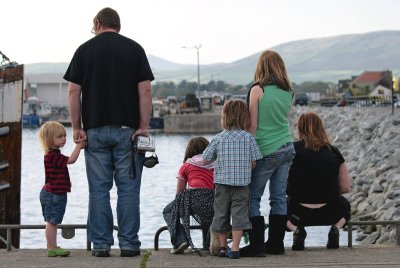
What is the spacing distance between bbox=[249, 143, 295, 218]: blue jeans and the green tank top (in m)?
0.06

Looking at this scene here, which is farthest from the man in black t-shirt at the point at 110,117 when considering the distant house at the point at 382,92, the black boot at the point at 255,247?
the distant house at the point at 382,92

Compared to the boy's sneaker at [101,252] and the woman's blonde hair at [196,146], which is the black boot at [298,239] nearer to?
the woman's blonde hair at [196,146]

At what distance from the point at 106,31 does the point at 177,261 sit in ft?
5.81

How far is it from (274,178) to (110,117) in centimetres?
133

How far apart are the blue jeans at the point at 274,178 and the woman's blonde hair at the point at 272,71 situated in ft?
1.55

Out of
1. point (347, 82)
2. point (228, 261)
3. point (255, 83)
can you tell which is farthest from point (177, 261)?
point (347, 82)

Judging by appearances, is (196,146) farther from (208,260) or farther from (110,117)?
(208,260)

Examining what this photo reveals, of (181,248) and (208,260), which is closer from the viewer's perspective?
(208,260)

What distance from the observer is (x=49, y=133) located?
8.50 m

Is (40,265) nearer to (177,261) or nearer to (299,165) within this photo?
(177,261)

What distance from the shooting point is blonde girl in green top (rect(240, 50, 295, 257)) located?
27.8ft

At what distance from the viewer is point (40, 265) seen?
7.80m

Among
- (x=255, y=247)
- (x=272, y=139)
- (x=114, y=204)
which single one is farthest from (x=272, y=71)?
(x=114, y=204)

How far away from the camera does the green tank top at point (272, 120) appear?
8.46 m
